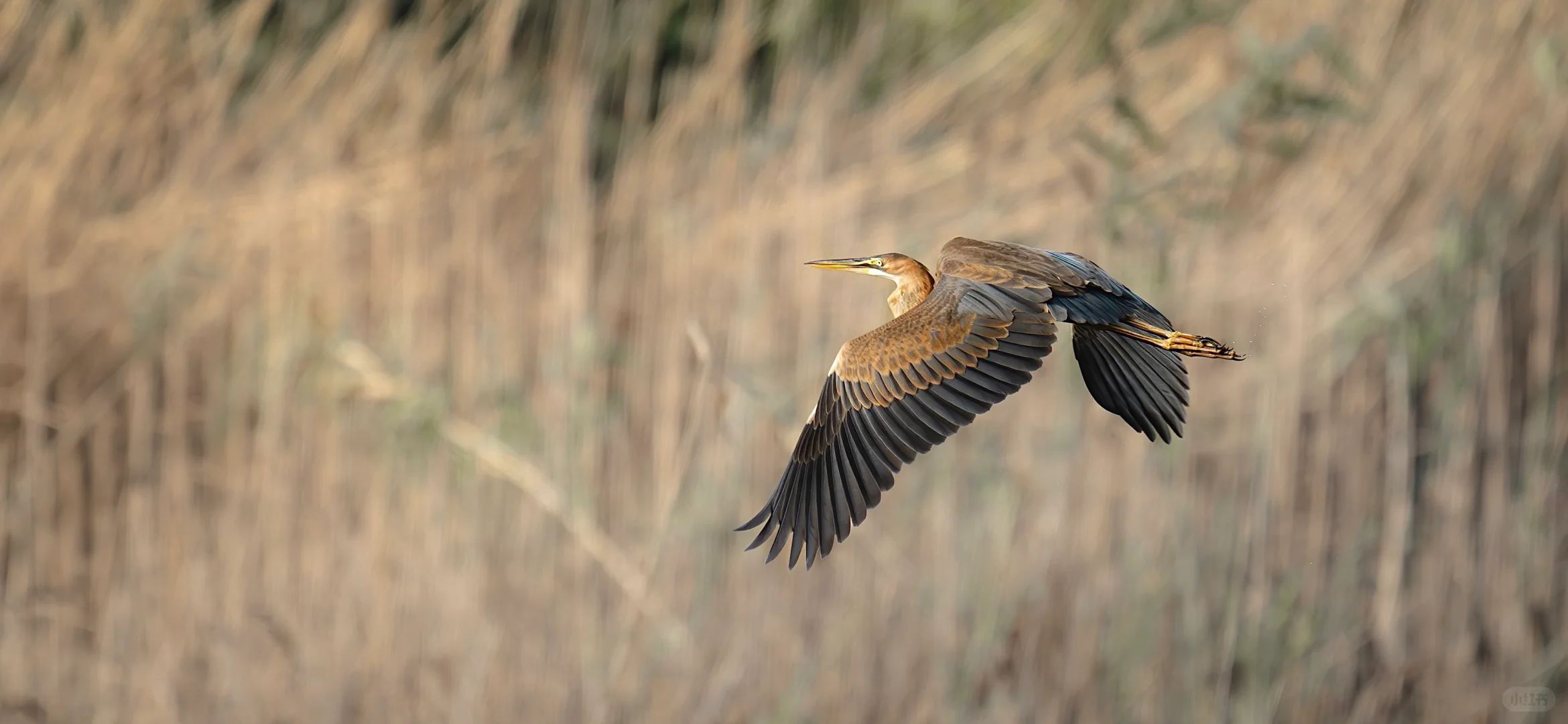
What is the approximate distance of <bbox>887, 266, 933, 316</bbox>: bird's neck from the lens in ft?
7.67

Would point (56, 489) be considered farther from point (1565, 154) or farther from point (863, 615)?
point (1565, 154)

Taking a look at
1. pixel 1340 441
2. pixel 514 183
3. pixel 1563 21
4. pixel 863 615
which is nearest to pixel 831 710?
pixel 863 615

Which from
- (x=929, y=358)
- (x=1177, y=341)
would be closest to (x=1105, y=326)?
(x=1177, y=341)

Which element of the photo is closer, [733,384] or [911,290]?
[911,290]

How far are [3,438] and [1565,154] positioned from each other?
360 centimetres

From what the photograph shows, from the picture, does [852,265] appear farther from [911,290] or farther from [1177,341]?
[1177,341]

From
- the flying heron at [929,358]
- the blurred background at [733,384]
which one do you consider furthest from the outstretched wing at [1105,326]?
the blurred background at [733,384]

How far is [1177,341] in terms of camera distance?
2135 mm

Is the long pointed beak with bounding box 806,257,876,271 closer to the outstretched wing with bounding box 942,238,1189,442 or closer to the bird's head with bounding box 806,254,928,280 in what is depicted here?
the bird's head with bounding box 806,254,928,280

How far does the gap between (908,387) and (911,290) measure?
0.75 feet

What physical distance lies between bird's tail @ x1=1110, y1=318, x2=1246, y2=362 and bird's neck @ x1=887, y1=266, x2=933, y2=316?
0.83 feet

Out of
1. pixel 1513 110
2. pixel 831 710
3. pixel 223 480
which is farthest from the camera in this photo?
pixel 1513 110

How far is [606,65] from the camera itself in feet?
14.8

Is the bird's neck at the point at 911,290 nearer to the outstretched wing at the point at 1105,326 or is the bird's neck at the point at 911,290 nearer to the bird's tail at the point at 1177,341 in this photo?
the outstretched wing at the point at 1105,326
